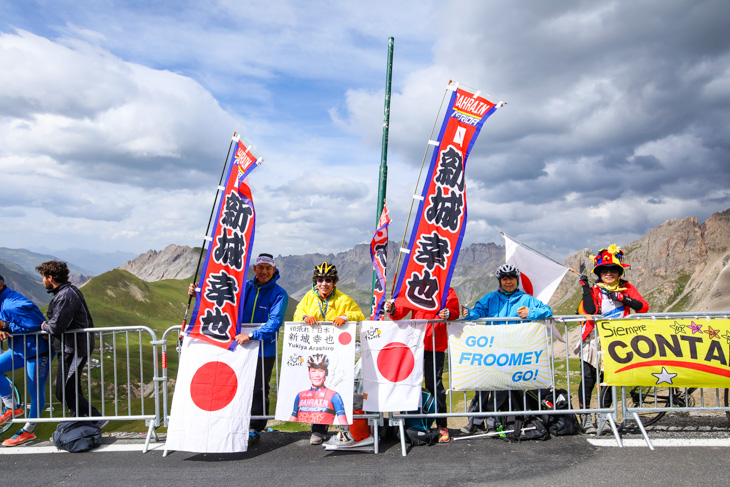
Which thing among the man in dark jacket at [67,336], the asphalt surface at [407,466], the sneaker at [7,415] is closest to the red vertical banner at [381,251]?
the asphalt surface at [407,466]

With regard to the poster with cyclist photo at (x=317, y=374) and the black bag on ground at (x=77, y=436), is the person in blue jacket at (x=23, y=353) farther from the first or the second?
the poster with cyclist photo at (x=317, y=374)

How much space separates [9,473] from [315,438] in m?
3.52

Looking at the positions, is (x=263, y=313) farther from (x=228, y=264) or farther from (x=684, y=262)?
(x=684, y=262)

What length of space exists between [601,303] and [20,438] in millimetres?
8108

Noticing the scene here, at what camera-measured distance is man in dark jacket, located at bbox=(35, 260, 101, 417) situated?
259 inches

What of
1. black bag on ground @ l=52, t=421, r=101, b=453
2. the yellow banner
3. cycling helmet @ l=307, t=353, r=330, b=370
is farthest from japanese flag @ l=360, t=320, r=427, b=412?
black bag on ground @ l=52, t=421, r=101, b=453

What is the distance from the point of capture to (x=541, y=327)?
6.46 meters

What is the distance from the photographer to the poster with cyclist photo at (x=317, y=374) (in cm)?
613

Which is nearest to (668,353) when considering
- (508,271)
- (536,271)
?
(536,271)

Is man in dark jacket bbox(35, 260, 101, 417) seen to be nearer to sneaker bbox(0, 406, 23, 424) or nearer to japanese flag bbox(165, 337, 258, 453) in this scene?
sneaker bbox(0, 406, 23, 424)

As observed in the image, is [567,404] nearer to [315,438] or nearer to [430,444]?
[430,444]

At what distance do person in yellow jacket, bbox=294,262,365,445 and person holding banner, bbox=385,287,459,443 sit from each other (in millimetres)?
525

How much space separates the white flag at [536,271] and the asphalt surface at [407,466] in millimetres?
1976

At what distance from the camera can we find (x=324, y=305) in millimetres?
6555
